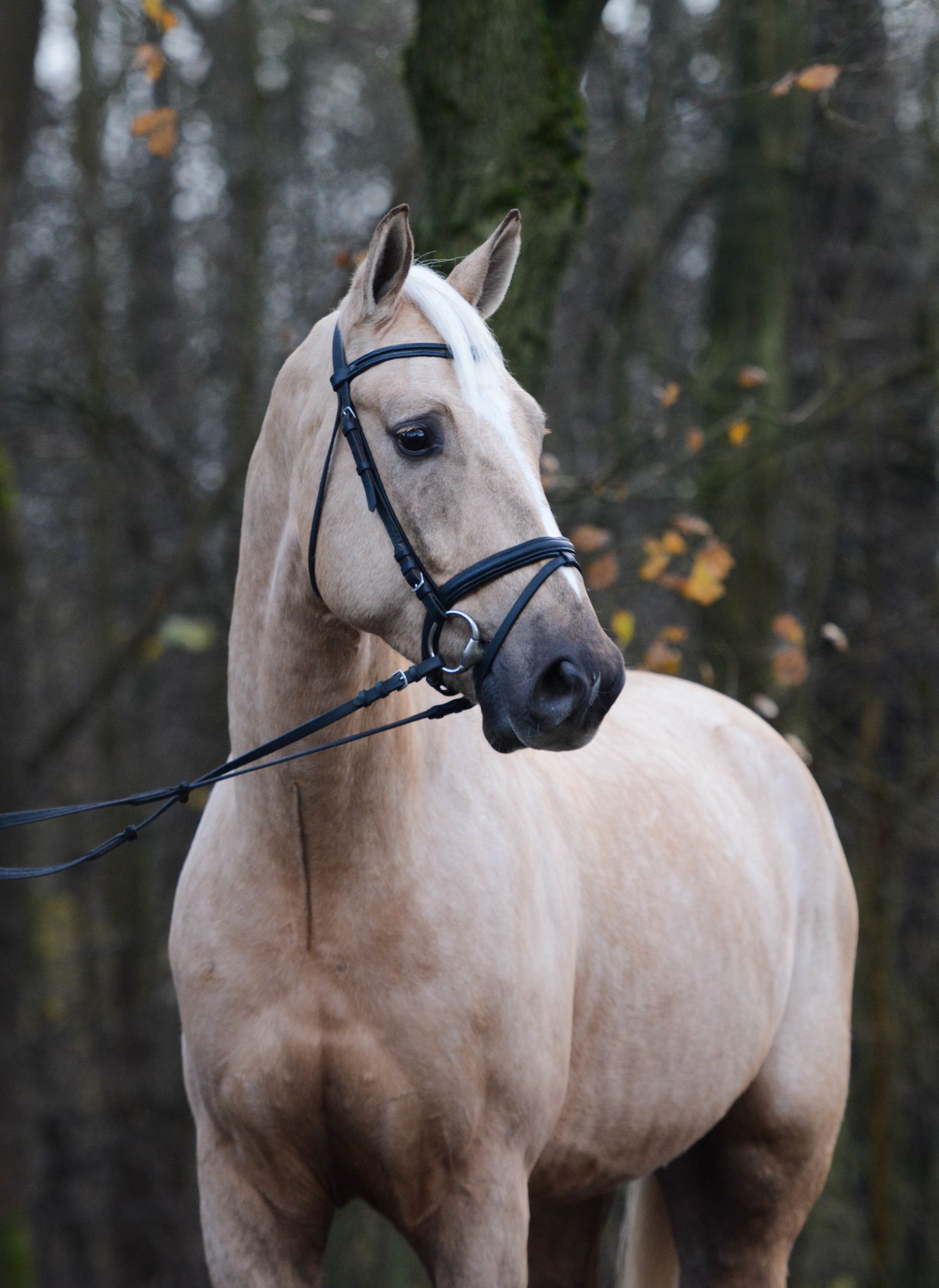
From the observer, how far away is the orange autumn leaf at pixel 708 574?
516 centimetres

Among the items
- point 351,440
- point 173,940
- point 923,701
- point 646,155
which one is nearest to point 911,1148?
point 923,701

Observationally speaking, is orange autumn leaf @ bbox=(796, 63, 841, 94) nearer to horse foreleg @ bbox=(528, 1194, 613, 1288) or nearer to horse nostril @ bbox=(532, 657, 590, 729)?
horse nostril @ bbox=(532, 657, 590, 729)

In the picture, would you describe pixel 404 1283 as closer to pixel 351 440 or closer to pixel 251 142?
pixel 351 440

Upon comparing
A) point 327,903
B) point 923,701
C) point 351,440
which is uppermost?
point 351,440

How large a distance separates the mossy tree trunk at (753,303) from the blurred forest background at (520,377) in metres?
0.03

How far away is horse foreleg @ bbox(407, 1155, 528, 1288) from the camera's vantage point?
2.64 meters

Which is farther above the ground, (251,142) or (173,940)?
(251,142)

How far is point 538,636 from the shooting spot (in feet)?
6.98

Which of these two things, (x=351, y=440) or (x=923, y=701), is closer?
(x=351, y=440)

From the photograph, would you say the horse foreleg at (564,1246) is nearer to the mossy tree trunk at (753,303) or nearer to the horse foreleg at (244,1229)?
the horse foreleg at (244,1229)

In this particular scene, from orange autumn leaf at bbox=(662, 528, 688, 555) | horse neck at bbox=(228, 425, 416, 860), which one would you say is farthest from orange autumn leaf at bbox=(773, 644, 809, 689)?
horse neck at bbox=(228, 425, 416, 860)

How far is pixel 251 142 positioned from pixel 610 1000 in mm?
8383

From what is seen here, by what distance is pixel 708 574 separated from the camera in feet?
17.0

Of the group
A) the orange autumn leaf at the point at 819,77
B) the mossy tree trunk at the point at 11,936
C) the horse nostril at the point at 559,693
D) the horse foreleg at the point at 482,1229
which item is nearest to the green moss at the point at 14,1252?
the mossy tree trunk at the point at 11,936
